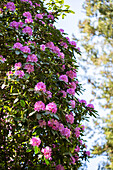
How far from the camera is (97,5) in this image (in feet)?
43.2

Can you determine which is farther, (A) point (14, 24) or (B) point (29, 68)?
(A) point (14, 24)

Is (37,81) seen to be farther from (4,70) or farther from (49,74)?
(4,70)

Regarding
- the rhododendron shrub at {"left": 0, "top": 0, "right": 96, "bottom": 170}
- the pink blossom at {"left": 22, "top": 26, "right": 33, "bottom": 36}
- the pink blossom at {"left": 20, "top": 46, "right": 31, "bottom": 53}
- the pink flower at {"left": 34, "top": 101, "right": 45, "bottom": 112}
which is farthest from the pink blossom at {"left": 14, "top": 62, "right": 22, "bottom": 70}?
the pink blossom at {"left": 22, "top": 26, "right": 33, "bottom": 36}

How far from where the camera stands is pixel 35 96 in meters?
2.40

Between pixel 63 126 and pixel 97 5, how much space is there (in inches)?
467

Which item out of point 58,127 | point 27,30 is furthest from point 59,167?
point 27,30

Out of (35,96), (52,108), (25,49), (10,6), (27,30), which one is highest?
(10,6)

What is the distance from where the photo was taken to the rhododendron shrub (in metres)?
2.34

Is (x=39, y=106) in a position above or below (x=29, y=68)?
below

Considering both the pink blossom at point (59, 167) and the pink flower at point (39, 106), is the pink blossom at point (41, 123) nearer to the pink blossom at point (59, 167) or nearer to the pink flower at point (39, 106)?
the pink flower at point (39, 106)

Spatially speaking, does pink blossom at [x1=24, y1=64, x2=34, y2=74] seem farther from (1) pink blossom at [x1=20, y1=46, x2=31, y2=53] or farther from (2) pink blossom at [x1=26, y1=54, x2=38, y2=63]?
(1) pink blossom at [x1=20, y1=46, x2=31, y2=53]

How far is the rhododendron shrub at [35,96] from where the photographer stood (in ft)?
7.66

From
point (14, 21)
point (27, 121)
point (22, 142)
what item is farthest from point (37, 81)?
point (14, 21)

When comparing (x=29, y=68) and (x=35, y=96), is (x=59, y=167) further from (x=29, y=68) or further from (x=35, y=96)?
(x=29, y=68)
